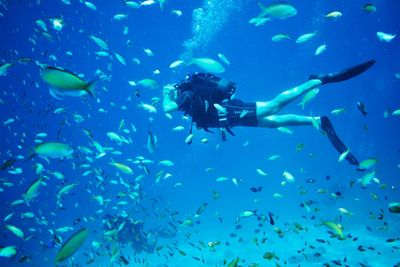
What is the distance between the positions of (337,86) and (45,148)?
207ft

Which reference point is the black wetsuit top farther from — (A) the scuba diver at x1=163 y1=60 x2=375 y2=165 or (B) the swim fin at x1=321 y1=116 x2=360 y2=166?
(B) the swim fin at x1=321 y1=116 x2=360 y2=166

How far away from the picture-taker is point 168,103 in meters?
7.78

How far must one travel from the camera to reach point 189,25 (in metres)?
44.8

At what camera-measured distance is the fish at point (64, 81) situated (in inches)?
102

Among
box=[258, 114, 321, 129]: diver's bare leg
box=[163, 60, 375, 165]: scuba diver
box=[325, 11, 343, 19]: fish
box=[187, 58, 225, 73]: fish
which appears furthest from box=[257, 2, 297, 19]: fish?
box=[325, 11, 343, 19]: fish

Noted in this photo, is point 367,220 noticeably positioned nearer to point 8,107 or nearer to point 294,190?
point 294,190

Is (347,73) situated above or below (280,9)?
below

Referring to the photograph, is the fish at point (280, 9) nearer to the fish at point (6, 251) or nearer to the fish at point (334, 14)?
the fish at point (334, 14)

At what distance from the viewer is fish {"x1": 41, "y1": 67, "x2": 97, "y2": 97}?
2.59 meters

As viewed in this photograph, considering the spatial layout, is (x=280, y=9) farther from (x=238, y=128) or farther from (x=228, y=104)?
(x=238, y=128)

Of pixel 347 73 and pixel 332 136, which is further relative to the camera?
pixel 332 136

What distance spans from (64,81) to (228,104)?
5597 mm

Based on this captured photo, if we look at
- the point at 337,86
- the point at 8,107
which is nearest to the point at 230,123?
the point at 8,107

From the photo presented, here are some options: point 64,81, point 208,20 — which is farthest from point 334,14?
point 208,20
